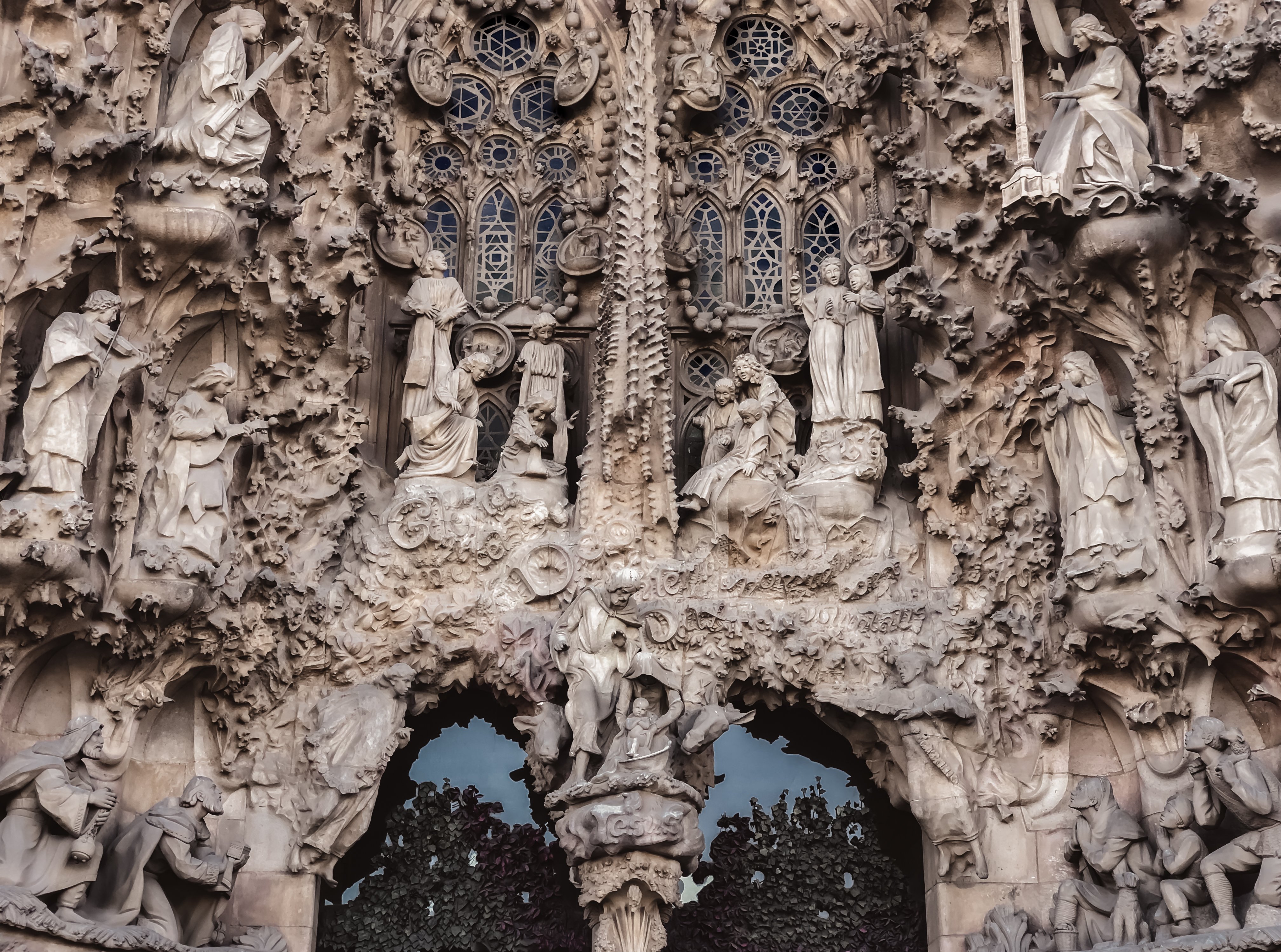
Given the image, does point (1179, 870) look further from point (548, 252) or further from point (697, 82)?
point (697, 82)

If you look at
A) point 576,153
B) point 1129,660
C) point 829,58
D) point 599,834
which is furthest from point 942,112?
point 599,834

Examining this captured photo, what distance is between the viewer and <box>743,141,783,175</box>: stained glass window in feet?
46.3

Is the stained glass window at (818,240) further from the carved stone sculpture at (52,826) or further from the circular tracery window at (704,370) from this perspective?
the carved stone sculpture at (52,826)

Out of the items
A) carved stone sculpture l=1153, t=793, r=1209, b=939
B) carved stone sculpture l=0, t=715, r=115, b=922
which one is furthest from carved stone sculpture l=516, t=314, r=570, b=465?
carved stone sculpture l=1153, t=793, r=1209, b=939

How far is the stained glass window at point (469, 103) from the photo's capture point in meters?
14.2

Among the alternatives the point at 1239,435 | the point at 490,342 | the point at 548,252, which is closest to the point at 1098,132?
the point at 1239,435

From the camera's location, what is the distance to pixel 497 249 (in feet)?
45.6

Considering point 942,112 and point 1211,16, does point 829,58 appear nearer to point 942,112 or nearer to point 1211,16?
point 942,112

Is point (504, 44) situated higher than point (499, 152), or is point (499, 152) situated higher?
point (504, 44)

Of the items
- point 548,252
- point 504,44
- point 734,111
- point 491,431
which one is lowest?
point 491,431

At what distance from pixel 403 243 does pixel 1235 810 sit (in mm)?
6777

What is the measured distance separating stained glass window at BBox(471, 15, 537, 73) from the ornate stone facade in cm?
105

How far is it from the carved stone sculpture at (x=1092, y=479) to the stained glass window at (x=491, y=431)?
3872mm


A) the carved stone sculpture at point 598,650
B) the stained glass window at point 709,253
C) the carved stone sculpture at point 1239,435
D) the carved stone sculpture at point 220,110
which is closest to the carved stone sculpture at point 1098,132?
the carved stone sculpture at point 1239,435
